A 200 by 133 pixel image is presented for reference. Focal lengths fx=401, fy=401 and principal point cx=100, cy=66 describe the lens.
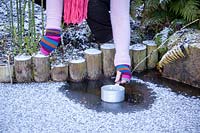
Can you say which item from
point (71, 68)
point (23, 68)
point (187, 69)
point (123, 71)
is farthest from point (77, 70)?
point (123, 71)

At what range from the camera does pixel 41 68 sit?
9.89ft

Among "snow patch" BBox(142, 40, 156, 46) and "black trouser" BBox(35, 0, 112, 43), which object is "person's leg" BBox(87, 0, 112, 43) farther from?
"snow patch" BBox(142, 40, 156, 46)

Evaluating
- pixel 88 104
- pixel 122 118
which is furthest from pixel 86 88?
pixel 122 118

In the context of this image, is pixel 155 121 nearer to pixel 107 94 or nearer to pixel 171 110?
pixel 171 110

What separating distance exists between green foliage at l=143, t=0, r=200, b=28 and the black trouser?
1056 mm

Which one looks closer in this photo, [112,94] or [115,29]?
[115,29]

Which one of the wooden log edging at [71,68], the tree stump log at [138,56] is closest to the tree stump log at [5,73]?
the wooden log edging at [71,68]

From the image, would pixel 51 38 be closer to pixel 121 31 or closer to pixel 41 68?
pixel 121 31

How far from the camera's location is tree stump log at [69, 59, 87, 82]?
3049 mm

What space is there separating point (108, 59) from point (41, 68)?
0.54 m

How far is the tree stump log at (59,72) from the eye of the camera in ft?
9.94

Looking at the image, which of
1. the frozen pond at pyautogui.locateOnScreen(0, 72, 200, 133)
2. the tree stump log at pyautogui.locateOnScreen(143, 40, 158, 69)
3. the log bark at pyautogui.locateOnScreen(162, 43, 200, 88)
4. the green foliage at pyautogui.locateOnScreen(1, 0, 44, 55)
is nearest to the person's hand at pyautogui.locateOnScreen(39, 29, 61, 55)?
the frozen pond at pyautogui.locateOnScreen(0, 72, 200, 133)

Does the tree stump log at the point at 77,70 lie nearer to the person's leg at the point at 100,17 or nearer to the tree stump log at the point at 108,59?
the tree stump log at the point at 108,59

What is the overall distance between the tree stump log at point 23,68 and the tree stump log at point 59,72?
0.17 meters
